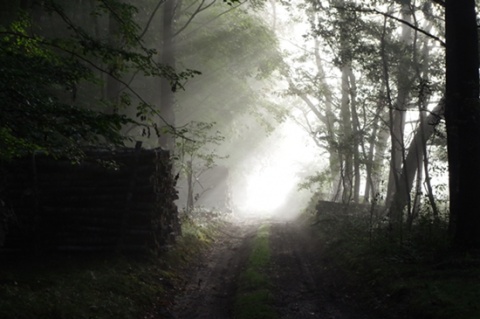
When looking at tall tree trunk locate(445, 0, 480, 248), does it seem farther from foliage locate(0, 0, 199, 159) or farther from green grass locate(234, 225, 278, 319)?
foliage locate(0, 0, 199, 159)

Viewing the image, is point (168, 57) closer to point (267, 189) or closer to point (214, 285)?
point (214, 285)

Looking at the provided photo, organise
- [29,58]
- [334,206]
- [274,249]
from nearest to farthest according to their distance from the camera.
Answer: [29,58] → [274,249] → [334,206]

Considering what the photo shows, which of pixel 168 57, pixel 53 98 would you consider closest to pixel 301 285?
pixel 53 98

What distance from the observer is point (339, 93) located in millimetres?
34938

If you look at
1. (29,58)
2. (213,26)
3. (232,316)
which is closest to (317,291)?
(232,316)

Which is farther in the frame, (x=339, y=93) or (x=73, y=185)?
(x=339, y=93)

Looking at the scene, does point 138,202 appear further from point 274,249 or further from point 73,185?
point 274,249

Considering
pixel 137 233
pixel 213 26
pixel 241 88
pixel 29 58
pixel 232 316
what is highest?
pixel 213 26

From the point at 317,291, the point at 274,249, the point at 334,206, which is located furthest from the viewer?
the point at 334,206

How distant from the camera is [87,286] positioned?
34.1ft

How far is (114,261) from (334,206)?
16.3 meters

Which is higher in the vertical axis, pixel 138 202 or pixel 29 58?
pixel 29 58

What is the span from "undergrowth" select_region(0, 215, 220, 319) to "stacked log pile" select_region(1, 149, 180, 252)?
0.52 meters

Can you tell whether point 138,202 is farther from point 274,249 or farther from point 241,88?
point 241,88
